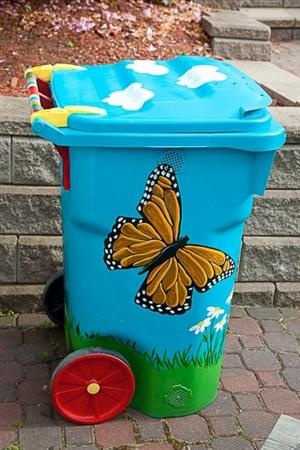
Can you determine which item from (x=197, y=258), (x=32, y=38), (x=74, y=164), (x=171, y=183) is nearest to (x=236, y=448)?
(x=197, y=258)

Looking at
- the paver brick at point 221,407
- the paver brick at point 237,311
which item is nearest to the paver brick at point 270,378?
the paver brick at point 221,407

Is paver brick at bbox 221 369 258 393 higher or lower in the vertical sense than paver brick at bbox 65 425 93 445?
lower

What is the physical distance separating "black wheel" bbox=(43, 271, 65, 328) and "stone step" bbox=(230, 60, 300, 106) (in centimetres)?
175

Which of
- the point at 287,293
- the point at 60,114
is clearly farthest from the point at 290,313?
the point at 60,114

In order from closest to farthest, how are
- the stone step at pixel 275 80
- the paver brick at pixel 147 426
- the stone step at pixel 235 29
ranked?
the paver brick at pixel 147 426 < the stone step at pixel 275 80 < the stone step at pixel 235 29

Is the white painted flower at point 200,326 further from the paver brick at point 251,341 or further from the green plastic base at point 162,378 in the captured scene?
the paver brick at point 251,341

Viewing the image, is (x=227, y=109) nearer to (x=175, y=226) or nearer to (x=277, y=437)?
(x=175, y=226)

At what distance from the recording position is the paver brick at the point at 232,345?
3.62 m

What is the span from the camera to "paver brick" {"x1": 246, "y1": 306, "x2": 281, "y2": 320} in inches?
155

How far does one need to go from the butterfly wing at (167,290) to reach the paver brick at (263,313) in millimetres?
1235

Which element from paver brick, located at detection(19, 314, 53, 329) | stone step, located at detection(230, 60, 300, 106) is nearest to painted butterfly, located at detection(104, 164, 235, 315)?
paver brick, located at detection(19, 314, 53, 329)

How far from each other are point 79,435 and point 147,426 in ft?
0.93

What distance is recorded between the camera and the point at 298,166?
3.78m

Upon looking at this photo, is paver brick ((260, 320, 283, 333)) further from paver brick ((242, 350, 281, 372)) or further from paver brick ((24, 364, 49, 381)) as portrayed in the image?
paver brick ((24, 364, 49, 381))
